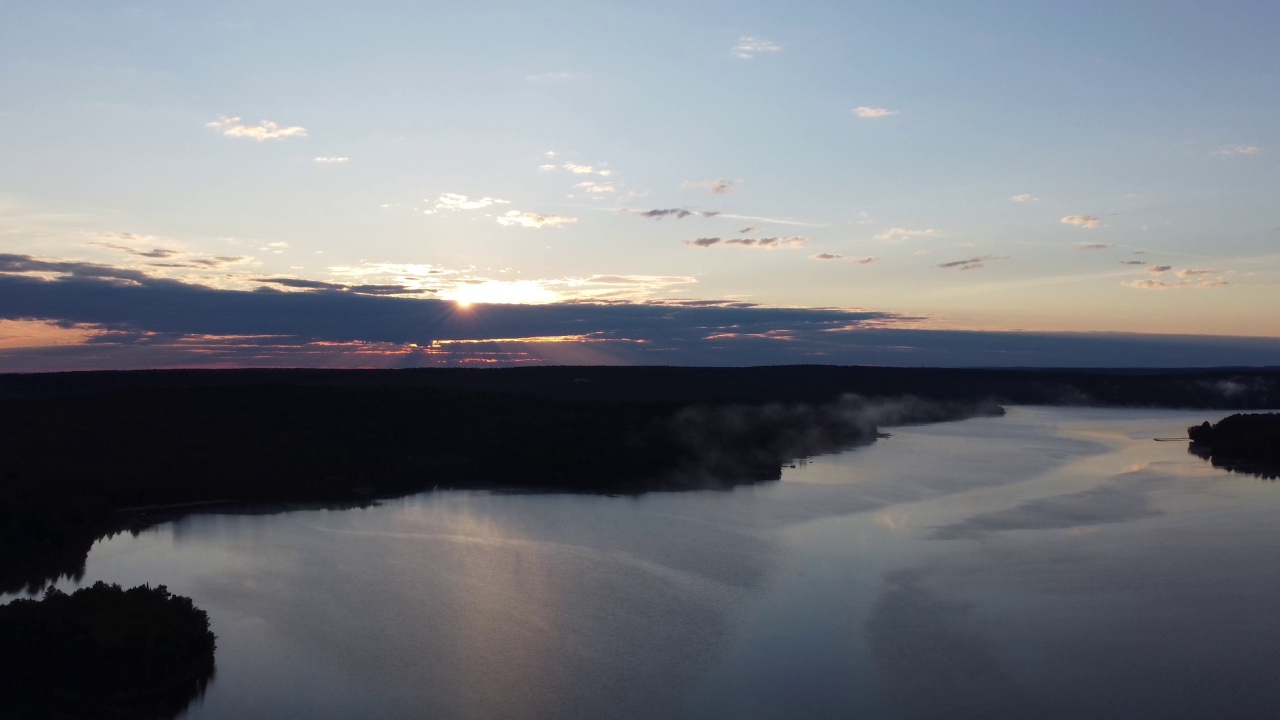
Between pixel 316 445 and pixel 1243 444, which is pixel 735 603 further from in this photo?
pixel 1243 444

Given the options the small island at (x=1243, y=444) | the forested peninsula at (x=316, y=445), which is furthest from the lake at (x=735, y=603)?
the small island at (x=1243, y=444)

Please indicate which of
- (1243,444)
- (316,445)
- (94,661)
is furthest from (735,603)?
(1243,444)

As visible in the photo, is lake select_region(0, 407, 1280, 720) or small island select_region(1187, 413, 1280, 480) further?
small island select_region(1187, 413, 1280, 480)

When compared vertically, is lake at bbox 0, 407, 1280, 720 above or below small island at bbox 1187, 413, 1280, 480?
below

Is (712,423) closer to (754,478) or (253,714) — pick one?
(754,478)

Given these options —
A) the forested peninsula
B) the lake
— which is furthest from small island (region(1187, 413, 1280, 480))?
the forested peninsula

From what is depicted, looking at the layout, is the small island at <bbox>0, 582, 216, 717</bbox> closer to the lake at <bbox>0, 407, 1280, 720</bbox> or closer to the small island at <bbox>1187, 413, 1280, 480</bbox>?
the lake at <bbox>0, 407, 1280, 720</bbox>

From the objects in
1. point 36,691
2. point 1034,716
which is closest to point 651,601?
point 1034,716
